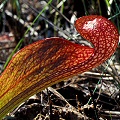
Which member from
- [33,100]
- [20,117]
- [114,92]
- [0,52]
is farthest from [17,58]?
[0,52]

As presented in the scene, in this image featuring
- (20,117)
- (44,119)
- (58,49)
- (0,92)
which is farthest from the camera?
(20,117)

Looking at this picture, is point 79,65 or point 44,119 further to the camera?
point 44,119

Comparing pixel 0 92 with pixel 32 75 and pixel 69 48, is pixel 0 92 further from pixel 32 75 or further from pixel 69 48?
pixel 69 48

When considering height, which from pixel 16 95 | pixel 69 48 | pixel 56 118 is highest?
pixel 69 48

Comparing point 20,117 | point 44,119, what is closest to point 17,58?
point 44,119

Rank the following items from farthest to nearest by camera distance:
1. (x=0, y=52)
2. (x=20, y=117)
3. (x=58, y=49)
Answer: (x=0, y=52)
(x=20, y=117)
(x=58, y=49)

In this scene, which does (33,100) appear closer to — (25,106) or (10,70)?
(25,106)

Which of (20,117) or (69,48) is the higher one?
(69,48)

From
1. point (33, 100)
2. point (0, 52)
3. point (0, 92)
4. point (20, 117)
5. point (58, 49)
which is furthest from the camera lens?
point (0, 52)

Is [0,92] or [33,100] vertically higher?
[0,92]
